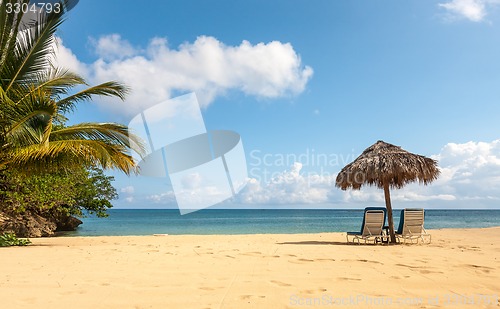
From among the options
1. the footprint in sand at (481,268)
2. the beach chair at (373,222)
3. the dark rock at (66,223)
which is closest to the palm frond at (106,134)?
the beach chair at (373,222)

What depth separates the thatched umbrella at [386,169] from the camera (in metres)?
9.83

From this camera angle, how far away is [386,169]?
9719mm

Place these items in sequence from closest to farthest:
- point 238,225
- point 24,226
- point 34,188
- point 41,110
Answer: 1. point 41,110
2. point 34,188
3. point 24,226
4. point 238,225

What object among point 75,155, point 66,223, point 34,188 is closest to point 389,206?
point 75,155

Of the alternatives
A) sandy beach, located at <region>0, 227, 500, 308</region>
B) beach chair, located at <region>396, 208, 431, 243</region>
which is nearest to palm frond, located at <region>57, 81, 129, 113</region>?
sandy beach, located at <region>0, 227, 500, 308</region>

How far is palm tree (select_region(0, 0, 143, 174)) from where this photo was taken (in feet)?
26.0

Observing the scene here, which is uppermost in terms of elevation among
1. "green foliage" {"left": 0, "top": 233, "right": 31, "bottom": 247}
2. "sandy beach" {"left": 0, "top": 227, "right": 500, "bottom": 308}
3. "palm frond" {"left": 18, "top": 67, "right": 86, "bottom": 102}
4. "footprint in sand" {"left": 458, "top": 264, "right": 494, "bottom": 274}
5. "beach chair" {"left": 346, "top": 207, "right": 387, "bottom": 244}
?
"palm frond" {"left": 18, "top": 67, "right": 86, "bottom": 102}

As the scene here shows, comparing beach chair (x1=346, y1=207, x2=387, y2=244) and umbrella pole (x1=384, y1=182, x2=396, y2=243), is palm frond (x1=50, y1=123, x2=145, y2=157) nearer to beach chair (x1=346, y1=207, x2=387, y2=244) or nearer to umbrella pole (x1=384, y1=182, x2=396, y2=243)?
beach chair (x1=346, y1=207, x2=387, y2=244)

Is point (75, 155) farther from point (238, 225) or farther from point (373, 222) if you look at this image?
point (238, 225)

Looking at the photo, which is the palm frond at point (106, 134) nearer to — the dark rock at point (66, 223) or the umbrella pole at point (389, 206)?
the umbrella pole at point (389, 206)

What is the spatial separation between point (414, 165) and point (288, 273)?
613cm

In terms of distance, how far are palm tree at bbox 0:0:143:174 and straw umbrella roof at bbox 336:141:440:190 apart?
5511 millimetres

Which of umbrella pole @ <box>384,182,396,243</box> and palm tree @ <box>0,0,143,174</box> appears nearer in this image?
palm tree @ <box>0,0,143,174</box>

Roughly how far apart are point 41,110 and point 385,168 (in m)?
7.93
